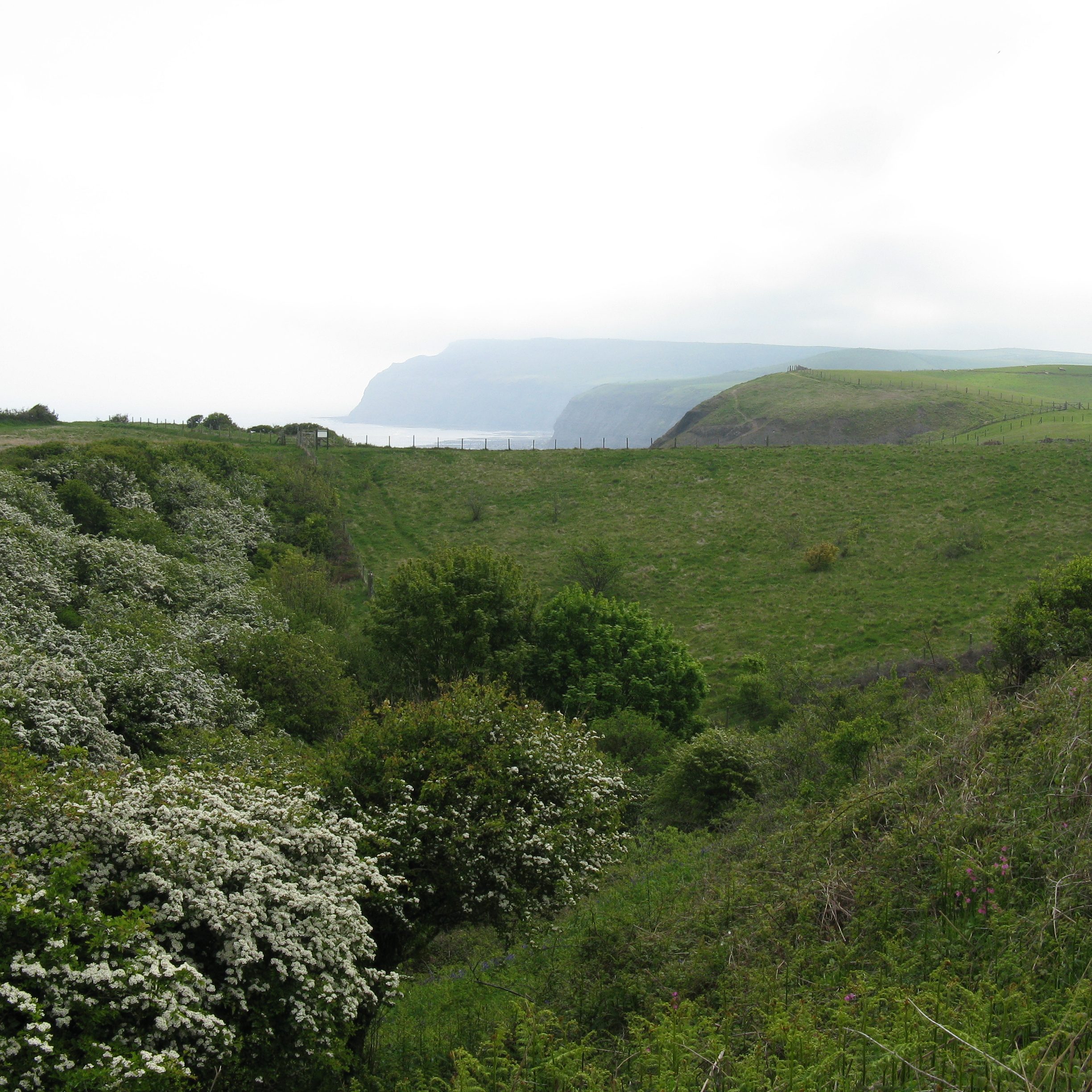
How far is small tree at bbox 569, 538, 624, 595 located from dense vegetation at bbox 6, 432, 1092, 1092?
58.9 feet

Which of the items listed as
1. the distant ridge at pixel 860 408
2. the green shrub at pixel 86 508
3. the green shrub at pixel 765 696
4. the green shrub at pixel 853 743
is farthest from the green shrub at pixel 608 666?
the distant ridge at pixel 860 408

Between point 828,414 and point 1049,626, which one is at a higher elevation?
point 828,414

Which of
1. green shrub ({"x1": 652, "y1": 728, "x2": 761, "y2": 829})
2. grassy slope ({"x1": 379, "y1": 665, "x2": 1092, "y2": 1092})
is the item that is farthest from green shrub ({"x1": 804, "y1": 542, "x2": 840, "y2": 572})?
grassy slope ({"x1": 379, "y1": 665, "x2": 1092, "y2": 1092})

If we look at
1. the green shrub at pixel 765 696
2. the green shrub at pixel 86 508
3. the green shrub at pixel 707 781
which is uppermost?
the green shrub at pixel 86 508

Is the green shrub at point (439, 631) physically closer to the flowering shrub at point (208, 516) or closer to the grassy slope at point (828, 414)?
the flowering shrub at point (208, 516)

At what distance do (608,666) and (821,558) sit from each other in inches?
930

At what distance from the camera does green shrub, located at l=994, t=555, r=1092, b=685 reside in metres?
18.2

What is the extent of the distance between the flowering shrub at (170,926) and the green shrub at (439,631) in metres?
20.3

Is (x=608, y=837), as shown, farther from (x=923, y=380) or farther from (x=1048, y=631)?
(x=923, y=380)

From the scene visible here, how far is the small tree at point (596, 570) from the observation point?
46.5m

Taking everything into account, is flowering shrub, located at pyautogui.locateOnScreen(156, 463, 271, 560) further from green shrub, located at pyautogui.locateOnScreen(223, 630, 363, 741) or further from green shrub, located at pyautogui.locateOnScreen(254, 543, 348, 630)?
green shrub, located at pyautogui.locateOnScreen(223, 630, 363, 741)

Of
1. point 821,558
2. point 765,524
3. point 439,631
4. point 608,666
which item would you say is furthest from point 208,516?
point 765,524

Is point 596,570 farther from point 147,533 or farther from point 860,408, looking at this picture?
point 860,408

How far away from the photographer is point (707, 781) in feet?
71.2
